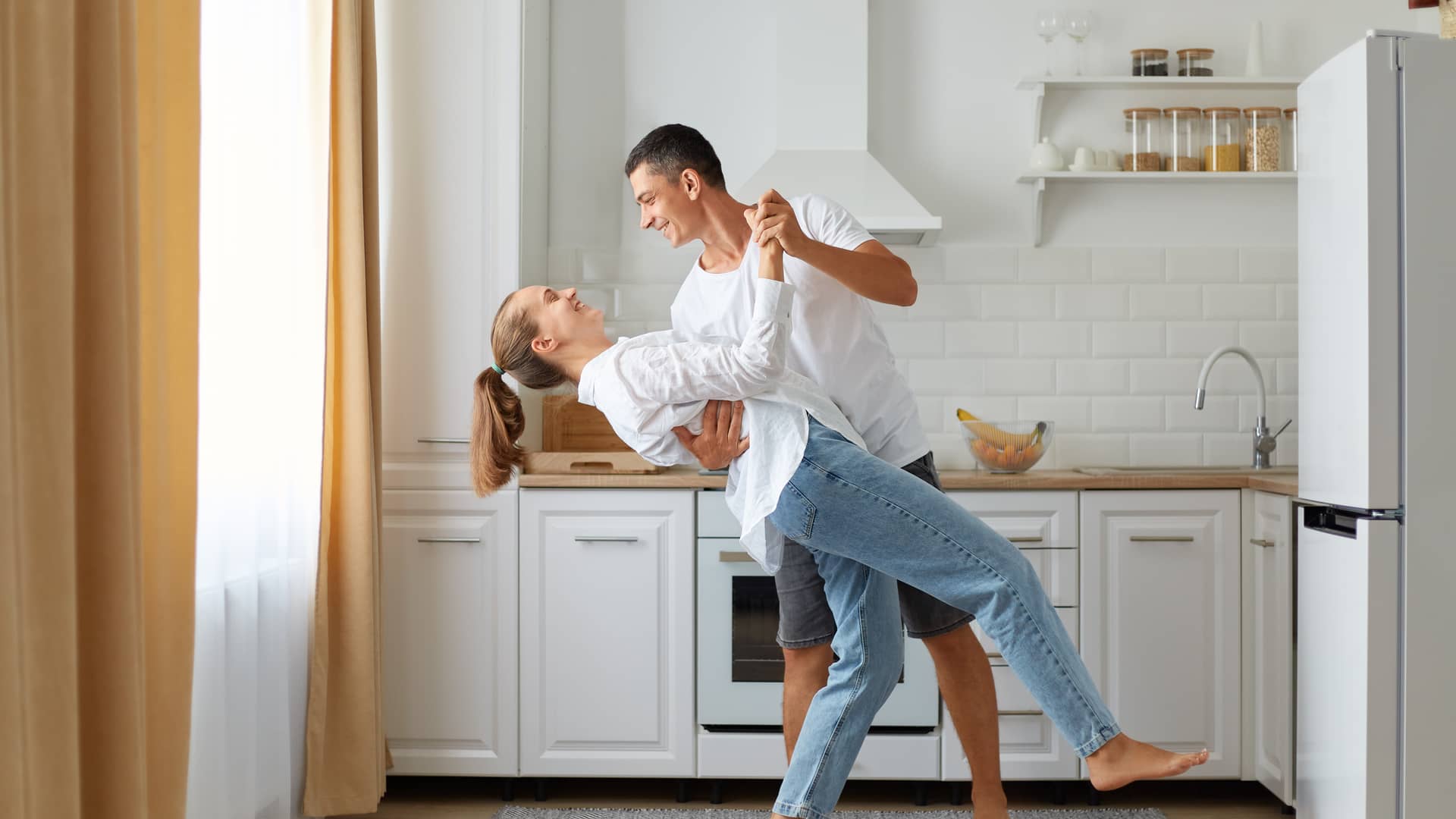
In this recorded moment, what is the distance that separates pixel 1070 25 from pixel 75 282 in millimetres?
2878

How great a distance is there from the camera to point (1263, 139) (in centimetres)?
333

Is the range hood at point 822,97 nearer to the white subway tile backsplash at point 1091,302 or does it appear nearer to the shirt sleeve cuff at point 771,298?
the white subway tile backsplash at point 1091,302

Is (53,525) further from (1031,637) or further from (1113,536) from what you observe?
(1113,536)

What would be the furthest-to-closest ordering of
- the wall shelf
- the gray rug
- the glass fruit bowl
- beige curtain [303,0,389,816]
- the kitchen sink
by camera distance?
the wall shelf, the kitchen sink, the glass fruit bowl, the gray rug, beige curtain [303,0,389,816]

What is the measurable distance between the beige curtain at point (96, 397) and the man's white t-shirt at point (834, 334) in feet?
3.03

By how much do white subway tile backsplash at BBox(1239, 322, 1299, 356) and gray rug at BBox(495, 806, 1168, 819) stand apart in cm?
150

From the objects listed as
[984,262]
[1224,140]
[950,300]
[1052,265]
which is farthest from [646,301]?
[1224,140]

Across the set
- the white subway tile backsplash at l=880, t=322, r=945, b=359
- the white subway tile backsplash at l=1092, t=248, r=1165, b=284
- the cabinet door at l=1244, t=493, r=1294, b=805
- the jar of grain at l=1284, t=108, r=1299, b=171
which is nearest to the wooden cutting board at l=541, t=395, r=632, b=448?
the white subway tile backsplash at l=880, t=322, r=945, b=359

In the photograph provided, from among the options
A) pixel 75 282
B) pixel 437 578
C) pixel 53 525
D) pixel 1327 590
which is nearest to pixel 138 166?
pixel 75 282

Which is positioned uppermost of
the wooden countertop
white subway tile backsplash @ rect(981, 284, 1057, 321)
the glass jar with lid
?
the glass jar with lid

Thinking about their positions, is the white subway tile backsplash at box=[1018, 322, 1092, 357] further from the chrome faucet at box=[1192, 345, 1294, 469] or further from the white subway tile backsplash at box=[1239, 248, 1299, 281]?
the white subway tile backsplash at box=[1239, 248, 1299, 281]

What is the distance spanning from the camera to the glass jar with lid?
3.38 m

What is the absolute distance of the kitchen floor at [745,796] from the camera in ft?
9.34

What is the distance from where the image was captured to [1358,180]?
2.05 meters
